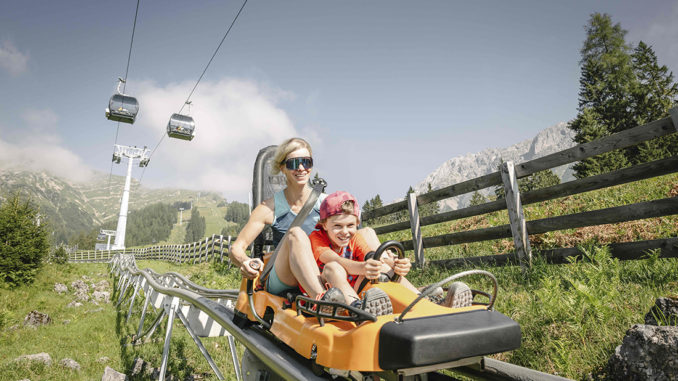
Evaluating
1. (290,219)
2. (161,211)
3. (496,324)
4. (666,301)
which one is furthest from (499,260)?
(161,211)

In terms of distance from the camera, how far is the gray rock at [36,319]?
7.54m

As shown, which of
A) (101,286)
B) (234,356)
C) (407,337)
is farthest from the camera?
(101,286)

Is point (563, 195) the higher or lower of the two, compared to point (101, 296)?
higher

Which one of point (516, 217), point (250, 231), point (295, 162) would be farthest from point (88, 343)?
point (516, 217)

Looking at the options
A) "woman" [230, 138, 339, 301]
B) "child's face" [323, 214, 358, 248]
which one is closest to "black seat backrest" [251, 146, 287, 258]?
"woman" [230, 138, 339, 301]

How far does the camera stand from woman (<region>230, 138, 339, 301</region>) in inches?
92.7

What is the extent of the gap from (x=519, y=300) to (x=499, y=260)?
1.42 m

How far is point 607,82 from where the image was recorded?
3031 cm

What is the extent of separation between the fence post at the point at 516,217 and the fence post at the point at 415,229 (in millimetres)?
1675

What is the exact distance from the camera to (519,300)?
3.16m

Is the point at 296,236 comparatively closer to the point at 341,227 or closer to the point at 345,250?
the point at 341,227

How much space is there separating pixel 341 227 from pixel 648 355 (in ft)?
5.26

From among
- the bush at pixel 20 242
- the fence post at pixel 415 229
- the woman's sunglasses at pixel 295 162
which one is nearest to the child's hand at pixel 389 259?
the woman's sunglasses at pixel 295 162

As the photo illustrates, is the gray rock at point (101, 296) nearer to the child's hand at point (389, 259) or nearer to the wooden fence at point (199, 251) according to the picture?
the wooden fence at point (199, 251)
